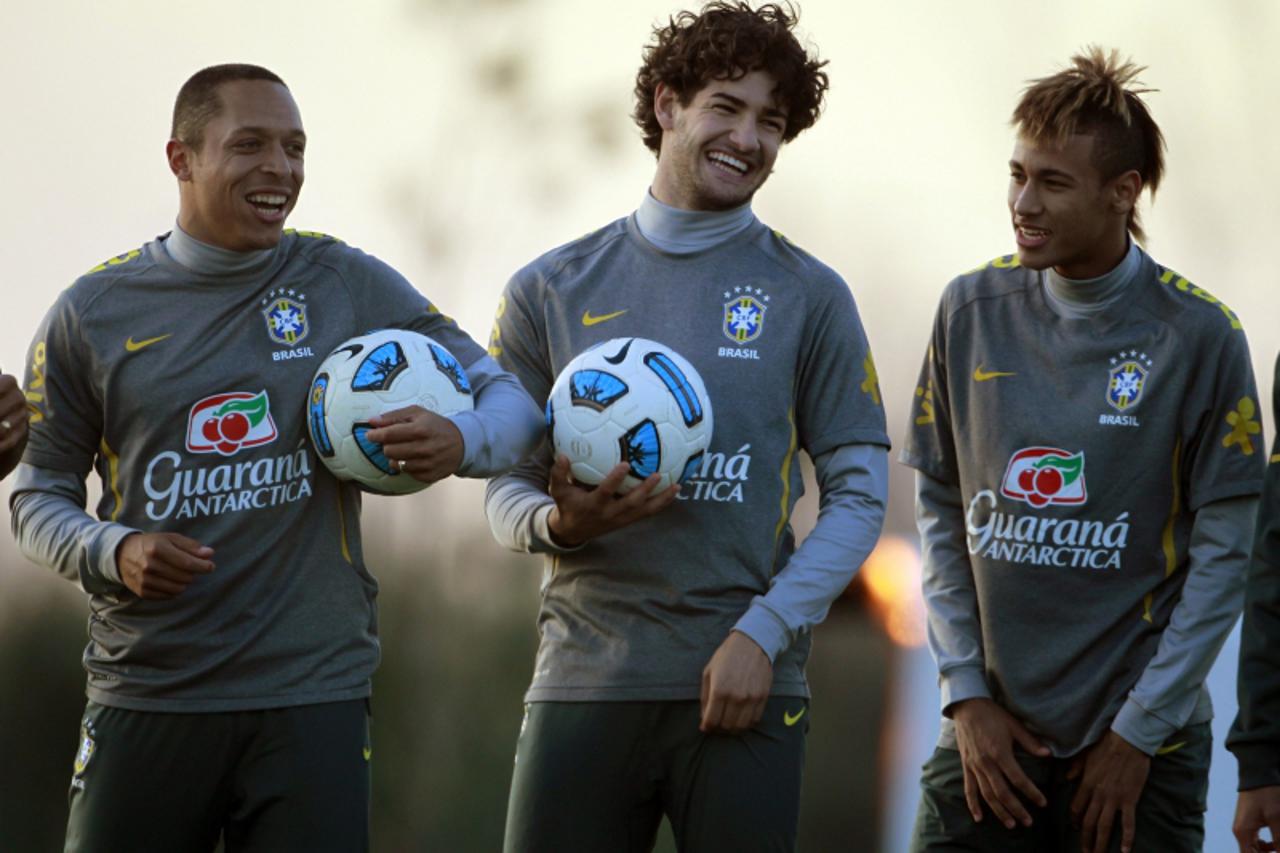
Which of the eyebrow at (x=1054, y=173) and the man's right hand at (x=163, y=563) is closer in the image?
the man's right hand at (x=163, y=563)

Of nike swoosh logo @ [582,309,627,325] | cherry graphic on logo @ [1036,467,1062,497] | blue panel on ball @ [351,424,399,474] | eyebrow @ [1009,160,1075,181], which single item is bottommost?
blue panel on ball @ [351,424,399,474]

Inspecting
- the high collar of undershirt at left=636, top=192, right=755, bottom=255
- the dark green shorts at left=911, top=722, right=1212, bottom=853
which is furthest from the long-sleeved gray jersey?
the dark green shorts at left=911, top=722, right=1212, bottom=853

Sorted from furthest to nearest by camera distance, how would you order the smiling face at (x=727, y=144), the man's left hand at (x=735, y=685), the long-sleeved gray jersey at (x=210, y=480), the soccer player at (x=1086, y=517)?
the smiling face at (x=727, y=144), the soccer player at (x=1086, y=517), the long-sleeved gray jersey at (x=210, y=480), the man's left hand at (x=735, y=685)

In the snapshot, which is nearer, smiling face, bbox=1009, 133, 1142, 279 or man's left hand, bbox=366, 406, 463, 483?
man's left hand, bbox=366, 406, 463, 483

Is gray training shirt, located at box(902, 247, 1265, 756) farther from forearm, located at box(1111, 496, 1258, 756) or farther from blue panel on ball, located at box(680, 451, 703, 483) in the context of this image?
blue panel on ball, located at box(680, 451, 703, 483)

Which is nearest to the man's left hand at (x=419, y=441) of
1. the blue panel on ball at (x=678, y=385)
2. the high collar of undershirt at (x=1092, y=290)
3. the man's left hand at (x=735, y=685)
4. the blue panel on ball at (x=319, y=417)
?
the blue panel on ball at (x=319, y=417)

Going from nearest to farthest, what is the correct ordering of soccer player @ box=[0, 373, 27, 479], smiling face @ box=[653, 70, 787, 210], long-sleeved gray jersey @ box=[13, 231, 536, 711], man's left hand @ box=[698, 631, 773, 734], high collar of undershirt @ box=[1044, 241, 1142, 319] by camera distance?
soccer player @ box=[0, 373, 27, 479]
man's left hand @ box=[698, 631, 773, 734]
long-sleeved gray jersey @ box=[13, 231, 536, 711]
smiling face @ box=[653, 70, 787, 210]
high collar of undershirt @ box=[1044, 241, 1142, 319]

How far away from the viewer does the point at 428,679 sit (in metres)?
8.86

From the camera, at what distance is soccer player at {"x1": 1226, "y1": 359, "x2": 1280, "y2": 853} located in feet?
11.1

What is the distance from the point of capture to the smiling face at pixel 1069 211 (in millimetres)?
4617

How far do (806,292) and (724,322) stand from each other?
0.23 m

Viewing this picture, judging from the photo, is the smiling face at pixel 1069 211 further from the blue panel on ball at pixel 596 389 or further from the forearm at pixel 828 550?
the blue panel on ball at pixel 596 389

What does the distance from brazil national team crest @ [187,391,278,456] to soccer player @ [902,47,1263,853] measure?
180 cm

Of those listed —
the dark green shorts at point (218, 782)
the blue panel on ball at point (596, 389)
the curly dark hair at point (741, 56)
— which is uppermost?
the curly dark hair at point (741, 56)
